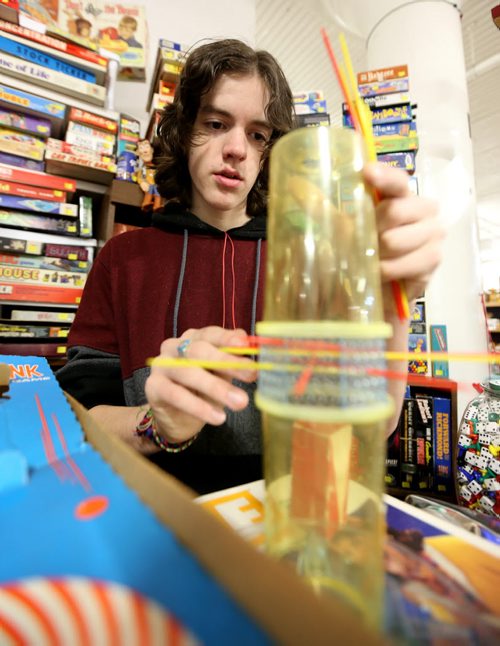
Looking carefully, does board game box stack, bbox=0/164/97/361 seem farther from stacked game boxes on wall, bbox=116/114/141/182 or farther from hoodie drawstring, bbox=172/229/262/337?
hoodie drawstring, bbox=172/229/262/337

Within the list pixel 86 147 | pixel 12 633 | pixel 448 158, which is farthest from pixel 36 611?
pixel 448 158

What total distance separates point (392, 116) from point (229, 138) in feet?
3.38

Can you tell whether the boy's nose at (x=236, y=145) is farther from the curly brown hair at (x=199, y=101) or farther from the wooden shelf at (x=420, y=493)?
the wooden shelf at (x=420, y=493)

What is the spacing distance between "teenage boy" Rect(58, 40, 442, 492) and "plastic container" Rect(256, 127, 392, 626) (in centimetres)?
31

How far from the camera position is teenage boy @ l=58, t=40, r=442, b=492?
2.26ft

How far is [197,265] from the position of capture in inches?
34.4

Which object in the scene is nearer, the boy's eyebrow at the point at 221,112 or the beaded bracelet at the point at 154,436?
the beaded bracelet at the point at 154,436

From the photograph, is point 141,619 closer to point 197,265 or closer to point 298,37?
point 197,265

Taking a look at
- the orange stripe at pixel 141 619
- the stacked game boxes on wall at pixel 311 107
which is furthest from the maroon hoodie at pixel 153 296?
the stacked game boxes on wall at pixel 311 107

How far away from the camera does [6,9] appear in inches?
48.1

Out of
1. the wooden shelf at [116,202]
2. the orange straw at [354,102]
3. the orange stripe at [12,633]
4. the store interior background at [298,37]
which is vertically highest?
the store interior background at [298,37]

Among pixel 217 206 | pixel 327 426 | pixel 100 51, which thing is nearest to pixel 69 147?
pixel 100 51

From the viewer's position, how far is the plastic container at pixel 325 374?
0.76ft

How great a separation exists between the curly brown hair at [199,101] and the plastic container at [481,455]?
2.48ft
